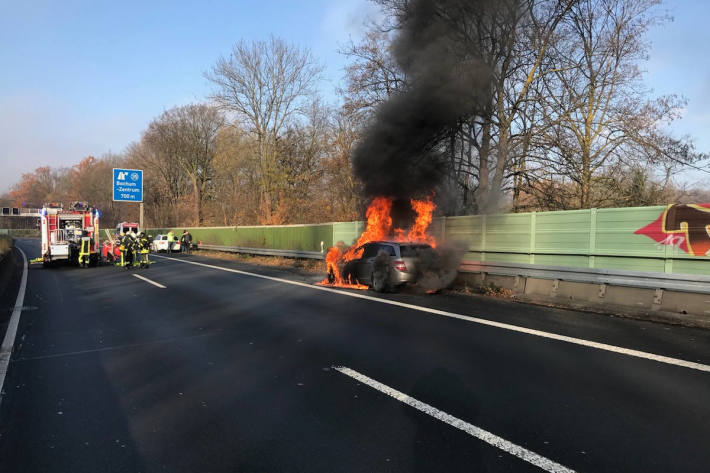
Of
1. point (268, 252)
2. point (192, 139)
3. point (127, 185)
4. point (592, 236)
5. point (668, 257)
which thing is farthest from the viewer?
point (192, 139)

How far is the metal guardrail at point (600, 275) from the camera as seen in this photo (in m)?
7.65

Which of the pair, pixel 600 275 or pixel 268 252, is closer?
pixel 600 275

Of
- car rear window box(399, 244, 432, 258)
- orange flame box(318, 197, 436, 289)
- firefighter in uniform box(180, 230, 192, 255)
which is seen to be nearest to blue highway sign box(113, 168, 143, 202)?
firefighter in uniform box(180, 230, 192, 255)

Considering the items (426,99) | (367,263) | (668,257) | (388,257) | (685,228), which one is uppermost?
(426,99)

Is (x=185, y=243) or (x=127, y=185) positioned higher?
(x=127, y=185)

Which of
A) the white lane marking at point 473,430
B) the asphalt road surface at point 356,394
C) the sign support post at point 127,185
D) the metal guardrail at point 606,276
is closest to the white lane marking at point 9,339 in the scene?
the asphalt road surface at point 356,394

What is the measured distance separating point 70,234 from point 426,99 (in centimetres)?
1666

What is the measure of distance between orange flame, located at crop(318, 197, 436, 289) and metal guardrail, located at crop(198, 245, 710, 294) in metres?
1.95

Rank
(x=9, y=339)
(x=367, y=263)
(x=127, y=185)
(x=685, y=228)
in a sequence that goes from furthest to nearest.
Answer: (x=127, y=185) → (x=367, y=263) → (x=685, y=228) → (x=9, y=339)

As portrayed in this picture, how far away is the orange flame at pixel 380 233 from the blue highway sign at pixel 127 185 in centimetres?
2206

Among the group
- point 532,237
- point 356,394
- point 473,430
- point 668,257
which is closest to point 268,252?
point 532,237

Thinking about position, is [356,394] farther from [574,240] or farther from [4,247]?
[4,247]

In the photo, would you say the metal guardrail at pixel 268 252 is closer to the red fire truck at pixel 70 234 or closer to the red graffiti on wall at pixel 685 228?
the red fire truck at pixel 70 234

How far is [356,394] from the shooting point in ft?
14.0
